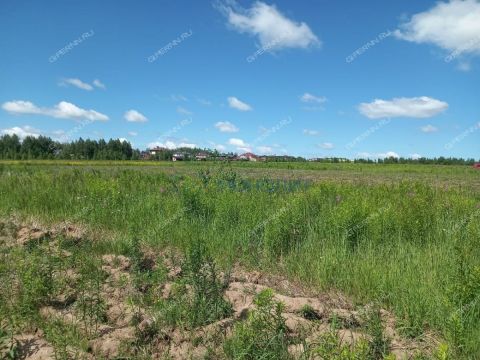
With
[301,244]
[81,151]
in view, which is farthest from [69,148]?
[301,244]

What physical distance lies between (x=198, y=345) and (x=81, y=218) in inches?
207

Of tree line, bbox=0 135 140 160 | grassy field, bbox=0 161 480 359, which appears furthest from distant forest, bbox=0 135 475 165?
grassy field, bbox=0 161 480 359

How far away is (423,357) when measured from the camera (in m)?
2.92

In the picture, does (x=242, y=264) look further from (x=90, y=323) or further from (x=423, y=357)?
(x=423, y=357)

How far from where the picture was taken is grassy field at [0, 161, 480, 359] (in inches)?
138

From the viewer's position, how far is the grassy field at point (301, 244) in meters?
3.50

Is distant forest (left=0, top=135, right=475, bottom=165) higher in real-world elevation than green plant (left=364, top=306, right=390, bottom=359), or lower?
higher

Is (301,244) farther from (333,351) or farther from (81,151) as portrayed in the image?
(81,151)

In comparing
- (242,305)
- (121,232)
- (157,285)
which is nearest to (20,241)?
(121,232)

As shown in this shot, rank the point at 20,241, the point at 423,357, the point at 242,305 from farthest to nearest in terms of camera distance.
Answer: the point at 20,241 → the point at 242,305 → the point at 423,357

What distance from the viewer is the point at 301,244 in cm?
595

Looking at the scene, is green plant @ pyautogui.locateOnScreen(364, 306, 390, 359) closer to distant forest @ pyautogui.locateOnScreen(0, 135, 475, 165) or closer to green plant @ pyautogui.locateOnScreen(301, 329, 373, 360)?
green plant @ pyautogui.locateOnScreen(301, 329, 373, 360)

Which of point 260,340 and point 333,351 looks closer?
point 333,351

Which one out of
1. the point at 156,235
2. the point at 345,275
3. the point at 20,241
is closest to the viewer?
the point at 345,275
